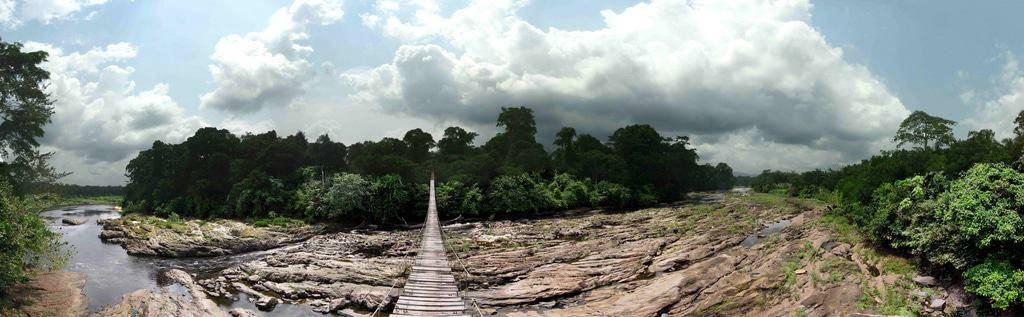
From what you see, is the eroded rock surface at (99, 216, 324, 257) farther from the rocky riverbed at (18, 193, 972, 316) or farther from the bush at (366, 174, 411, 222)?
the bush at (366, 174, 411, 222)

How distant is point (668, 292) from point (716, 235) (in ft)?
35.3

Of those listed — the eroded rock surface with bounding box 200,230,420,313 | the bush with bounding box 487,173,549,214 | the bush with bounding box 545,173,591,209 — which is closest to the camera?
the eroded rock surface with bounding box 200,230,420,313

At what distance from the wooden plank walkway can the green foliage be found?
12986 millimetres

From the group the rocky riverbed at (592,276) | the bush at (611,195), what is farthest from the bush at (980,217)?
the bush at (611,195)

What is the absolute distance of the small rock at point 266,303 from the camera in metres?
16.2

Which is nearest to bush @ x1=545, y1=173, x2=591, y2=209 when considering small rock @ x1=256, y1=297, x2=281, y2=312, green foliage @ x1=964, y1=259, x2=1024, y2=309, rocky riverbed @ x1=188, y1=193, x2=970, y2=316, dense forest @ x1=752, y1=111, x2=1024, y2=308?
rocky riverbed @ x1=188, y1=193, x2=970, y2=316

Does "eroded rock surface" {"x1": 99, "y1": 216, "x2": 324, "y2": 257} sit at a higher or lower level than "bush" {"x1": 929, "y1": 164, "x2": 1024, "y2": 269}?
lower

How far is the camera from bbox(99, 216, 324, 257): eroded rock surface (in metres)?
26.3

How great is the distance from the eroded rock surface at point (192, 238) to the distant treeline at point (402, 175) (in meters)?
Result: 6.90

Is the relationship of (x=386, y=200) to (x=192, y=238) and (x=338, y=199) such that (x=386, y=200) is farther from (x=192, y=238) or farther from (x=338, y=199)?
(x=192, y=238)

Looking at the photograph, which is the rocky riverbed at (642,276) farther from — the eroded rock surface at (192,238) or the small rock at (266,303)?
the eroded rock surface at (192,238)

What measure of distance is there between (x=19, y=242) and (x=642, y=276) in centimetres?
2146

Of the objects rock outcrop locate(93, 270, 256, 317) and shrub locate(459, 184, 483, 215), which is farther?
shrub locate(459, 184, 483, 215)

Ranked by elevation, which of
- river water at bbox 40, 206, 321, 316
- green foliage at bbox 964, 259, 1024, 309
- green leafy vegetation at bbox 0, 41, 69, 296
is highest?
green leafy vegetation at bbox 0, 41, 69, 296
